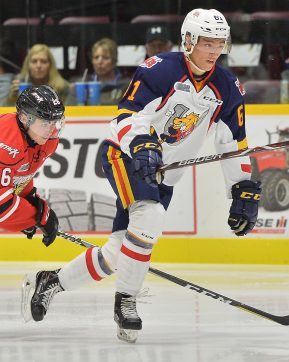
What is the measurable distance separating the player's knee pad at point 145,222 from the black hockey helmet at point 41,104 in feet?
1.51

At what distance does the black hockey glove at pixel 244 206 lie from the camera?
14.6ft

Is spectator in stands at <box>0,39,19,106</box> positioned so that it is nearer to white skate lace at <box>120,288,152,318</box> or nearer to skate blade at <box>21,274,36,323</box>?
skate blade at <box>21,274,36,323</box>

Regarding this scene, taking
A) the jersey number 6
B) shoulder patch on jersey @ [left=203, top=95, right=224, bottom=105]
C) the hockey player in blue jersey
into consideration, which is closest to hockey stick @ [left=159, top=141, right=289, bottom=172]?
the hockey player in blue jersey

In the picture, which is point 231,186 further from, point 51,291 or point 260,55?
point 260,55

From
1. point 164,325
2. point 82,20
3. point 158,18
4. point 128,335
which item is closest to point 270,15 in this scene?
point 158,18

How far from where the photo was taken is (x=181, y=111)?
14.5ft

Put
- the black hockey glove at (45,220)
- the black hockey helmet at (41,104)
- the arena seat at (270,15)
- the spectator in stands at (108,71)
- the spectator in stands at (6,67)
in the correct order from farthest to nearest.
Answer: the spectator in stands at (6,67) → the spectator in stands at (108,71) → the arena seat at (270,15) → the black hockey glove at (45,220) → the black hockey helmet at (41,104)

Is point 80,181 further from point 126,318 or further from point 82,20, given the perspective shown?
point 126,318

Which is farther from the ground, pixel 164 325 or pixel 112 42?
pixel 112 42

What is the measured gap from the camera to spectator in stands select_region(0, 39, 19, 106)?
22.6 ft

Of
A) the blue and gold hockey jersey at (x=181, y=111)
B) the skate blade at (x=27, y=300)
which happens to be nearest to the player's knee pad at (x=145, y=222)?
the blue and gold hockey jersey at (x=181, y=111)

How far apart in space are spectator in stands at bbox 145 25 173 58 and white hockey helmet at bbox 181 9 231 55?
2145mm

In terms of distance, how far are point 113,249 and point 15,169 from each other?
0.47 metres

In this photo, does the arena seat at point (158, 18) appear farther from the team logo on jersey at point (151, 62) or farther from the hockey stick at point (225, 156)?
Answer: the hockey stick at point (225, 156)
